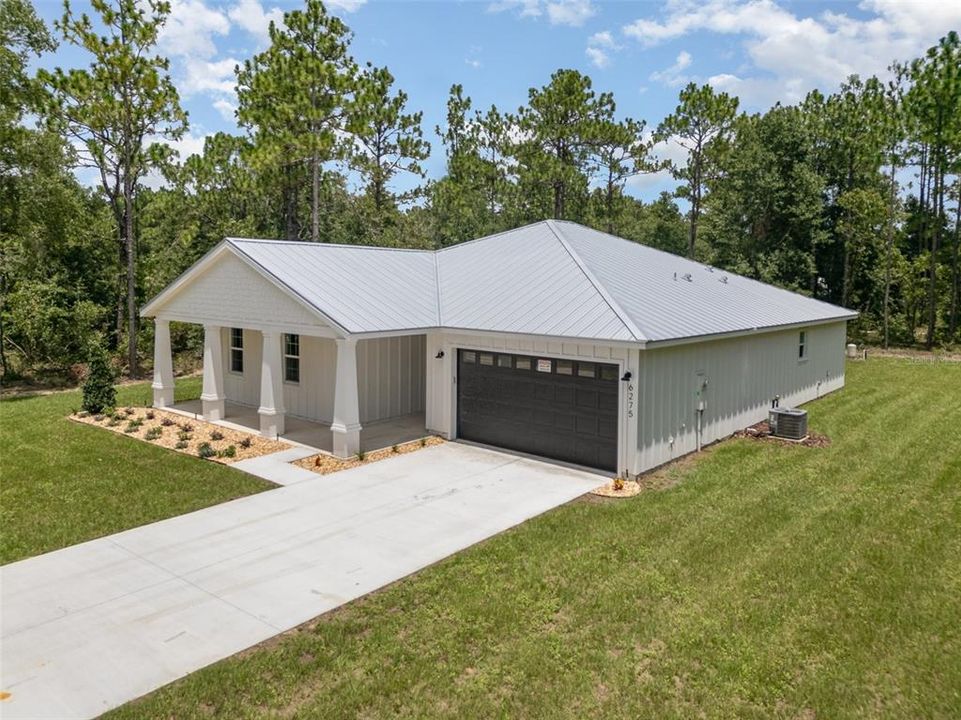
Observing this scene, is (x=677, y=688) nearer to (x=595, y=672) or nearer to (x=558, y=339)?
(x=595, y=672)

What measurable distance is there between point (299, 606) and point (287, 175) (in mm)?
25445

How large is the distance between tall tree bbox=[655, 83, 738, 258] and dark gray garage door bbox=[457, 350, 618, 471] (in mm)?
26574

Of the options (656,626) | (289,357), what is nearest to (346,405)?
(289,357)

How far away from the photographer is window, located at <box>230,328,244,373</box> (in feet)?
58.6

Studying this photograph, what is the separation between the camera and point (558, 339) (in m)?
11.4

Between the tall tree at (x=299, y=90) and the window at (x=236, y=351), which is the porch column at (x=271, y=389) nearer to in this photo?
the window at (x=236, y=351)

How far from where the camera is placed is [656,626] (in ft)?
20.5

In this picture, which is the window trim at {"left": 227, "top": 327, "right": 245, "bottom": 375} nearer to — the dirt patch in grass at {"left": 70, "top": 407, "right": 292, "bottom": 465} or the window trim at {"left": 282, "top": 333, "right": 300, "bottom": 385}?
the window trim at {"left": 282, "top": 333, "right": 300, "bottom": 385}

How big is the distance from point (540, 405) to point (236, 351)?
9948mm

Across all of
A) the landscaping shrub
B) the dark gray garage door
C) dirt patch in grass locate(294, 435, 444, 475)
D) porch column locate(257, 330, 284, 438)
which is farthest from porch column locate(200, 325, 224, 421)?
the dark gray garage door

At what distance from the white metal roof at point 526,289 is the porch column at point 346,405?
568 mm

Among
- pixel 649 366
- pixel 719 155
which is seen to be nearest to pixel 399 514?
pixel 649 366

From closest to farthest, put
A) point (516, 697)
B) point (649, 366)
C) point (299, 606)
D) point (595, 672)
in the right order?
1. point (516, 697)
2. point (595, 672)
3. point (299, 606)
4. point (649, 366)

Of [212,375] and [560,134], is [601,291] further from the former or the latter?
[560,134]
